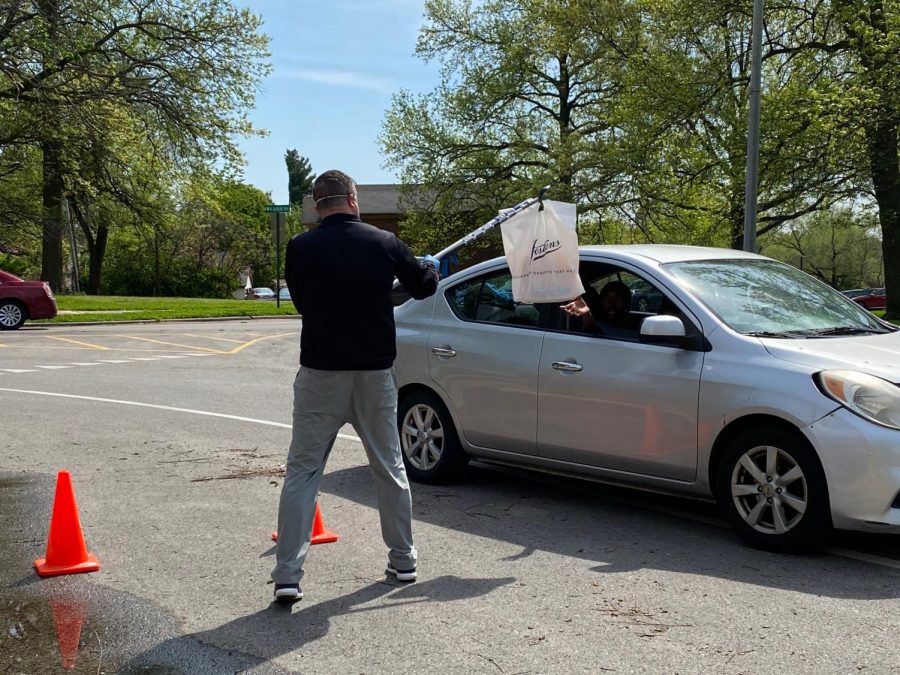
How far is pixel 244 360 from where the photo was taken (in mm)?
16953

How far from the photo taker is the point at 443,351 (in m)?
6.96

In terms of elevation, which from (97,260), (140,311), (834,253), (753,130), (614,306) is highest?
(753,130)

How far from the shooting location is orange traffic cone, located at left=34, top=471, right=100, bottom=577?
5.06 meters

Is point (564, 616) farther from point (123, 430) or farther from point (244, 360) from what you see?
point (244, 360)

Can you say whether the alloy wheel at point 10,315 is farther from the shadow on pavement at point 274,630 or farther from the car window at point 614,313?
the shadow on pavement at point 274,630

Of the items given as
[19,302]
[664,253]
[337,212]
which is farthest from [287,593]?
[19,302]

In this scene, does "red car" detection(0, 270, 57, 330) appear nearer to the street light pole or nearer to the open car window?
the street light pole

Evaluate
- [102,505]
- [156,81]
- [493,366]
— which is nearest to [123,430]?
[102,505]

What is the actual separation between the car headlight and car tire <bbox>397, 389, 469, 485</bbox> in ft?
8.77

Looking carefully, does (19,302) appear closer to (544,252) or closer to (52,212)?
(52,212)

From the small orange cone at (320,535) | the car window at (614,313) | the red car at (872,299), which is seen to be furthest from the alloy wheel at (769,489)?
the red car at (872,299)

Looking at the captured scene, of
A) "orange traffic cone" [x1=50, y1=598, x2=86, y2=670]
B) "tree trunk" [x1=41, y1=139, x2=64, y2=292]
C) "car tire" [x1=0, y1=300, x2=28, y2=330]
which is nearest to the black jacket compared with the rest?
"orange traffic cone" [x1=50, y1=598, x2=86, y2=670]

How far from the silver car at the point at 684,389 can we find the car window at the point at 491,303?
0.03 ft

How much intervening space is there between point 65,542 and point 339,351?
1.80 metres
